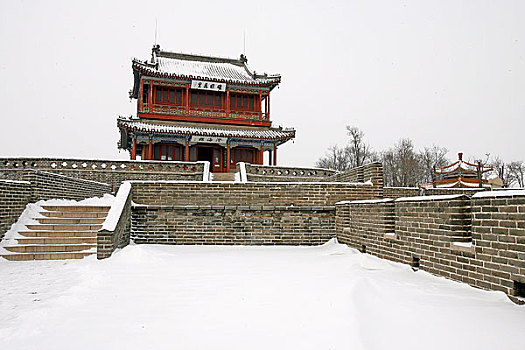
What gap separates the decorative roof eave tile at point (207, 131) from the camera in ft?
61.8

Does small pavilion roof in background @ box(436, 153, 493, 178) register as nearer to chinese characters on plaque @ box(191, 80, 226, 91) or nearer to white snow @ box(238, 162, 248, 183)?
chinese characters on plaque @ box(191, 80, 226, 91)

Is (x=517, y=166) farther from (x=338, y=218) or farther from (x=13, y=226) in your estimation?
(x=13, y=226)

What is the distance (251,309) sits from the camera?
355cm

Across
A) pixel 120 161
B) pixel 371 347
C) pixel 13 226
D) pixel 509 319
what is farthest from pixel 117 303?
pixel 120 161

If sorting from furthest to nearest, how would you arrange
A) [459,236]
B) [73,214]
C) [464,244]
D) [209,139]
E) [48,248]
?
[209,139] → [73,214] → [48,248] → [459,236] → [464,244]

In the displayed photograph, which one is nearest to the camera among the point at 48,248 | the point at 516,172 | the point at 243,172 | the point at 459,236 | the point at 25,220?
the point at 459,236

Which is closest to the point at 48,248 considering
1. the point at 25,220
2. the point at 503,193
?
the point at 25,220

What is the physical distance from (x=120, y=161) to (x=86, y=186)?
3.20m

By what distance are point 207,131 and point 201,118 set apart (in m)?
1.52

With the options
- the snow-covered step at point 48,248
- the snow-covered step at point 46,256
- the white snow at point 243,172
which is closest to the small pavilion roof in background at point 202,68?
the white snow at point 243,172

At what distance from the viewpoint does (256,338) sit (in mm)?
2867

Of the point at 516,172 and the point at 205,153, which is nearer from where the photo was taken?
the point at 205,153

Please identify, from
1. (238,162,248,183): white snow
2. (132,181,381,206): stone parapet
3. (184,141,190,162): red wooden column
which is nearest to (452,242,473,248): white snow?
(132,181,381,206): stone parapet

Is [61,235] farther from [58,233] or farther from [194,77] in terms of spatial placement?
[194,77]
